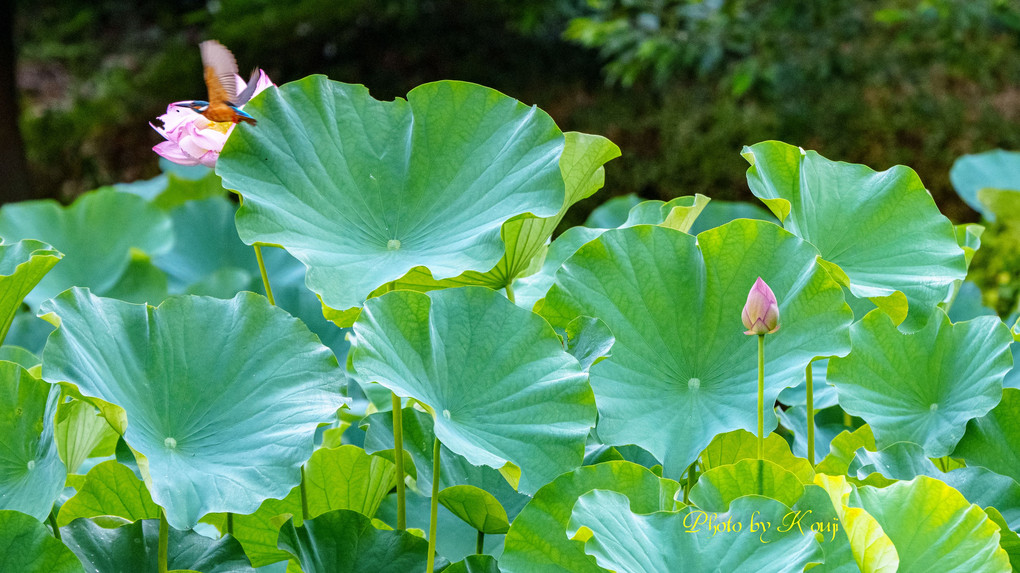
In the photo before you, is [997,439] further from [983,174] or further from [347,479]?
[983,174]

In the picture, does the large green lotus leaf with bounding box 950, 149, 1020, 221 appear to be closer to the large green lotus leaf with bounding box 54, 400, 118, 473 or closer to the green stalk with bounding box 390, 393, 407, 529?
the green stalk with bounding box 390, 393, 407, 529

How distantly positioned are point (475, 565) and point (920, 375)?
0.35 m

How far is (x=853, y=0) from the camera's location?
362 cm

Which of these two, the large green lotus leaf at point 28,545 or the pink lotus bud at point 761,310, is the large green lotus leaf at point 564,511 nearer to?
the pink lotus bud at point 761,310

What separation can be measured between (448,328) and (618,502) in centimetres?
15

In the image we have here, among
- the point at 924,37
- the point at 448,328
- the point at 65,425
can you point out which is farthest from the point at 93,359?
the point at 924,37

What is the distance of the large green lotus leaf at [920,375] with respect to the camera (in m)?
0.63

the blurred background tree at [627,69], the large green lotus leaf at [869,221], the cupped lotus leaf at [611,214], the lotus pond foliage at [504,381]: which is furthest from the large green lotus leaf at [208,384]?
the blurred background tree at [627,69]

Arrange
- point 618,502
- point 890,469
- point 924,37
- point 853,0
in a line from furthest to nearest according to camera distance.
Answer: point 924,37 → point 853,0 → point 890,469 → point 618,502

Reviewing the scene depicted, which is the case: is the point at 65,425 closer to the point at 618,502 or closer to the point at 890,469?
the point at 618,502

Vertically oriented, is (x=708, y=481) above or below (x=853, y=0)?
above

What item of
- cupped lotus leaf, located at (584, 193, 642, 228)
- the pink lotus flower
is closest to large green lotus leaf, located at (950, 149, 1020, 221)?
cupped lotus leaf, located at (584, 193, 642, 228)

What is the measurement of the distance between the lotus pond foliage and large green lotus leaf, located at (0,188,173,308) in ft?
2.38

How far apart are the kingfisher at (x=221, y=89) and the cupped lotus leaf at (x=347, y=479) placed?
23cm
